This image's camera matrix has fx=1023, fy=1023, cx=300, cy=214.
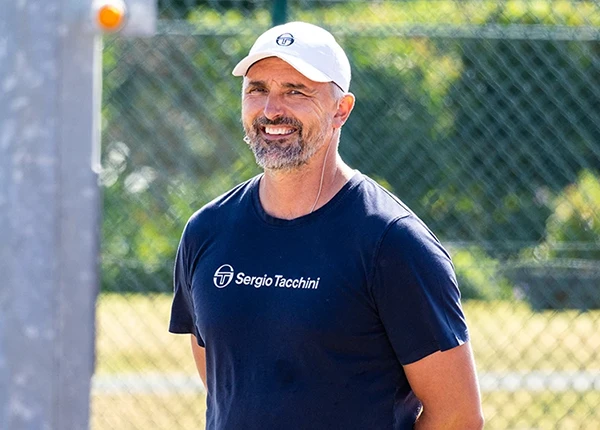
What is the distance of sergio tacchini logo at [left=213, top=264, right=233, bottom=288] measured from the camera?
2.73 meters

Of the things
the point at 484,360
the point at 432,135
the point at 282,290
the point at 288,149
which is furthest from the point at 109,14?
the point at 484,360

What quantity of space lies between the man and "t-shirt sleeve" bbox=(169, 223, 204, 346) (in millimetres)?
94

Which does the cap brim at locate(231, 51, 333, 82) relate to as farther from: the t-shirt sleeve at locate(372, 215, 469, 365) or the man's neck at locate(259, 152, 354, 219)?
the t-shirt sleeve at locate(372, 215, 469, 365)

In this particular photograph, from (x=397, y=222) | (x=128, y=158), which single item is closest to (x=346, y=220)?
(x=397, y=222)

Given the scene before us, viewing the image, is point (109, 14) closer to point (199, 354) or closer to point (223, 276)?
point (223, 276)

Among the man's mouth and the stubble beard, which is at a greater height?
the man's mouth

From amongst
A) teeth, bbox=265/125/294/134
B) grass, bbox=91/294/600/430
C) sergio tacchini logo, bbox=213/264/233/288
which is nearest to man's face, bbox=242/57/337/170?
teeth, bbox=265/125/294/134

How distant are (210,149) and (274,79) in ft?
7.23

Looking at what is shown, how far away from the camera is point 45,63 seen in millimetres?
2662

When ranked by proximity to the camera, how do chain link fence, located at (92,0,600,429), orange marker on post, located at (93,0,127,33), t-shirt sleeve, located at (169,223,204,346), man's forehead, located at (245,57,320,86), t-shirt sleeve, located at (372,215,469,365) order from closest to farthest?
t-shirt sleeve, located at (372,215,469,365)
orange marker on post, located at (93,0,127,33)
man's forehead, located at (245,57,320,86)
t-shirt sleeve, located at (169,223,204,346)
chain link fence, located at (92,0,600,429)

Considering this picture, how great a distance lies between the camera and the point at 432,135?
15.9 feet

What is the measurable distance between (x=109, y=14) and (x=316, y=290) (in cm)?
91

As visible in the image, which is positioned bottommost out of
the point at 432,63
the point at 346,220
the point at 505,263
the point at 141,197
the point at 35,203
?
the point at 505,263

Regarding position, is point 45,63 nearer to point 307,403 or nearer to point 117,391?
point 307,403
